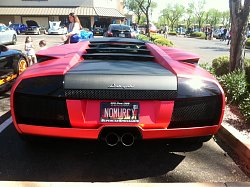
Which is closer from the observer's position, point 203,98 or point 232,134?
point 203,98

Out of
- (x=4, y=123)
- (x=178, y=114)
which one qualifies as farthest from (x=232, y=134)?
(x=4, y=123)

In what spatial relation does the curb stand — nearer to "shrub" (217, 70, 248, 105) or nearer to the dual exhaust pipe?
the dual exhaust pipe

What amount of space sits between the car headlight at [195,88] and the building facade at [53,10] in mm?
46206

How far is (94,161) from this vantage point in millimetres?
2916

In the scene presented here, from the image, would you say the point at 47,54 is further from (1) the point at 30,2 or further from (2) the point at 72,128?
(1) the point at 30,2

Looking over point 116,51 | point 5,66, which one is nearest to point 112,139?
point 116,51

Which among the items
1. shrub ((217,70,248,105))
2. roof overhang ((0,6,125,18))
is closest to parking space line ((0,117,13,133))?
shrub ((217,70,248,105))

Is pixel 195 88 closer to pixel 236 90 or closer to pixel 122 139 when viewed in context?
pixel 122 139

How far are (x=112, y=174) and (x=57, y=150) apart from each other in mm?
856

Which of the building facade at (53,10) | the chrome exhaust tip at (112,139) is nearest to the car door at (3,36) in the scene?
the chrome exhaust tip at (112,139)

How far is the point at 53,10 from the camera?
159 ft

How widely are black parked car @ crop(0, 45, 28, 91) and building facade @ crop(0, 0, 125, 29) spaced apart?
42.3 meters

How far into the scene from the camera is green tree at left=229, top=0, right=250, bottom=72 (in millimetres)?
6236

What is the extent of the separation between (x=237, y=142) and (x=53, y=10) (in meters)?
50.5
